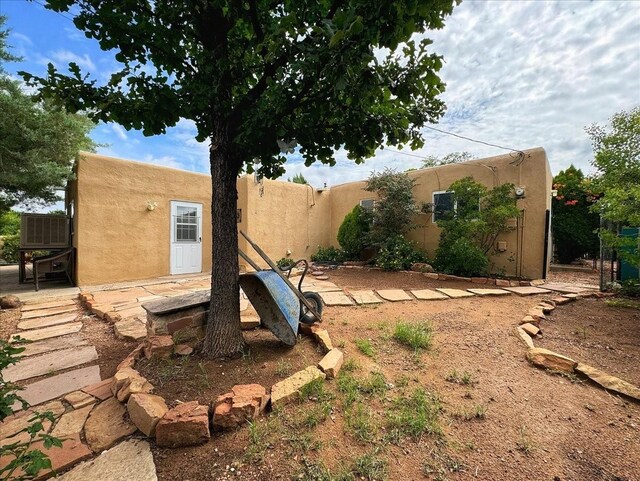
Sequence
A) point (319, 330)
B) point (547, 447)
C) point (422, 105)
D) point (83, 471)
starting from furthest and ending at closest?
point (319, 330) < point (422, 105) < point (547, 447) < point (83, 471)

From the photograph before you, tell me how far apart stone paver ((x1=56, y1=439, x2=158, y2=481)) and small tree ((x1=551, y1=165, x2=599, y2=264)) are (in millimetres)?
11236

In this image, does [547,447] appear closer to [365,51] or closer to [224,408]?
[224,408]

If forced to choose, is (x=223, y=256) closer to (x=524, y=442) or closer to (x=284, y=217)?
(x=524, y=442)

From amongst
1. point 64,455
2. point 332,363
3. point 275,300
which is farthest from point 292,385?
point 64,455

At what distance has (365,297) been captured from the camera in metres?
4.73

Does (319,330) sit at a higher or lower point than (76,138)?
lower

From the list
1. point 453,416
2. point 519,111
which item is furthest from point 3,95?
point 519,111

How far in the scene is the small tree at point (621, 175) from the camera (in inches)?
152

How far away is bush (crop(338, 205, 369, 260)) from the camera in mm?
8297

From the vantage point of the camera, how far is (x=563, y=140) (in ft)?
24.0

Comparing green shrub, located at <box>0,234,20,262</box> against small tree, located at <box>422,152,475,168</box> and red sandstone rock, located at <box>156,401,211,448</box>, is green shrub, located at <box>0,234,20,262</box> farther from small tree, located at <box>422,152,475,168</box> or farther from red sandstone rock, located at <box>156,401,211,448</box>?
small tree, located at <box>422,152,475,168</box>

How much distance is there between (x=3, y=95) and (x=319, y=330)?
7.49m

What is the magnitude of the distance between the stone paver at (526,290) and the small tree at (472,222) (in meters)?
0.84

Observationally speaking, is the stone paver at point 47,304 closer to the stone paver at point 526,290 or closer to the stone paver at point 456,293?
the stone paver at point 456,293
